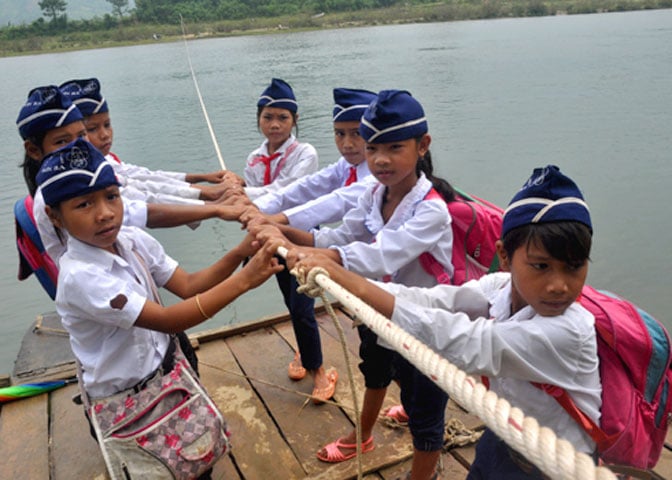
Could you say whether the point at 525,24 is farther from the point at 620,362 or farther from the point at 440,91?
the point at 620,362

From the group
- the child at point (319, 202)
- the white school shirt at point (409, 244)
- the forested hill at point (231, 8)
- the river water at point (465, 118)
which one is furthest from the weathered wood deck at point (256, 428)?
the forested hill at point (231, 8)

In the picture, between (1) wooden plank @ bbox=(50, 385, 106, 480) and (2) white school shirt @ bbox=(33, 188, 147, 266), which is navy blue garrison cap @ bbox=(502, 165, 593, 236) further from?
(1) wooden plank @ bbox=(50, 385, 106, 480)

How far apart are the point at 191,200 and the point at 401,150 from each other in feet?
4.51

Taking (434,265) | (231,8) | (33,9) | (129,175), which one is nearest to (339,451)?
(434,265)

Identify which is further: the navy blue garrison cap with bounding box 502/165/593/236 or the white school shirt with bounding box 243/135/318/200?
the white school shirt with bounding box 243/135/318/200

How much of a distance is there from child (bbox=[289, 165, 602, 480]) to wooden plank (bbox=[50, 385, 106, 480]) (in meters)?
1.71

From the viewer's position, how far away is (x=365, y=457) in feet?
7.43

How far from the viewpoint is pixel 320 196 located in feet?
9.30

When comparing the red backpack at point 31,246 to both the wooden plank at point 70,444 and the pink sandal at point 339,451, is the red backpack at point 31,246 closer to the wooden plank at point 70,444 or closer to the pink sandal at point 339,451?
the wooden plank at point 70,444

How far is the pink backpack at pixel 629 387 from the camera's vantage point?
50.8 inches

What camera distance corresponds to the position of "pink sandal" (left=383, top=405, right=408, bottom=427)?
245cm

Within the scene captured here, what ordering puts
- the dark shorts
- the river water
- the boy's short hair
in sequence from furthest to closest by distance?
the river water
the dark shorts
the boy's short hair

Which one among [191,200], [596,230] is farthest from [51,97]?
[596,230]

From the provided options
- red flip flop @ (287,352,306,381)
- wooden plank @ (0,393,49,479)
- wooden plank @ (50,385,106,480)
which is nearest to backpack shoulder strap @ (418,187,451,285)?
red flip flop @ (287,352,306,381)
